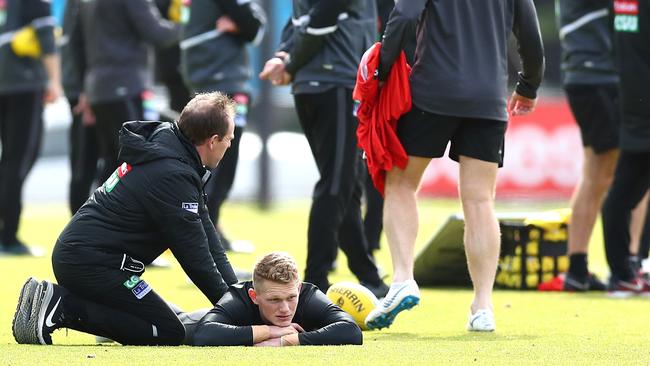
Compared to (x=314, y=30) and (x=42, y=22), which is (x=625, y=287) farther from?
(x=42, y=22)

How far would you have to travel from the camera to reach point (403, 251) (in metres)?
7.15

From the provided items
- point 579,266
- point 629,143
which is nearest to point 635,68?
point 629,143

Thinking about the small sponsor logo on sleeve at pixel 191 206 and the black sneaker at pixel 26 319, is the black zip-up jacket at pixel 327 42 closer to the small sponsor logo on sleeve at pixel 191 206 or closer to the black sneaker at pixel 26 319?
the small sponsor logo on sleeve at pixel 191 206

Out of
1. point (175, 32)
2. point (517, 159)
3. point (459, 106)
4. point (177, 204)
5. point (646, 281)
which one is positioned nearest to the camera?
point (177, 204)

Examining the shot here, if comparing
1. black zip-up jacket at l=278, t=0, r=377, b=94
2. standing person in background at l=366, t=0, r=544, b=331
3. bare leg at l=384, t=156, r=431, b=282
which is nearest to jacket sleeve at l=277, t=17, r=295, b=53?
black zip-up jacket at l=278, t=0, r=377, b=94

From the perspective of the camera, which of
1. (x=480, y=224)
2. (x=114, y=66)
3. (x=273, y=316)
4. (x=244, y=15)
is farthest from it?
(x=114, y=66)

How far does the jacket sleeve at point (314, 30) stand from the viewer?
8.24 metres

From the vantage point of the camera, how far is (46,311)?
646 centimetres

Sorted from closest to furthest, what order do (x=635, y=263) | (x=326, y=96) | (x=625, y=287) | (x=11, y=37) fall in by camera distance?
(x=326, y=96) → (x=625, y=287) → (x=635, y=263) → (x=11, y=37)

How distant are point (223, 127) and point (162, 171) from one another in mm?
345

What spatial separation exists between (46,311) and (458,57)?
2.31m

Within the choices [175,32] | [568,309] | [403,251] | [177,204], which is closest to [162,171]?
[177,204]

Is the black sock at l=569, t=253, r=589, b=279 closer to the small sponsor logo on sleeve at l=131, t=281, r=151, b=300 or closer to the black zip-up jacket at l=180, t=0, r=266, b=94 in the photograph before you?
the black zip-up jacket at l=180, t=0, r=266, b=94

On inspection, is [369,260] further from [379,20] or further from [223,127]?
[223,127]
